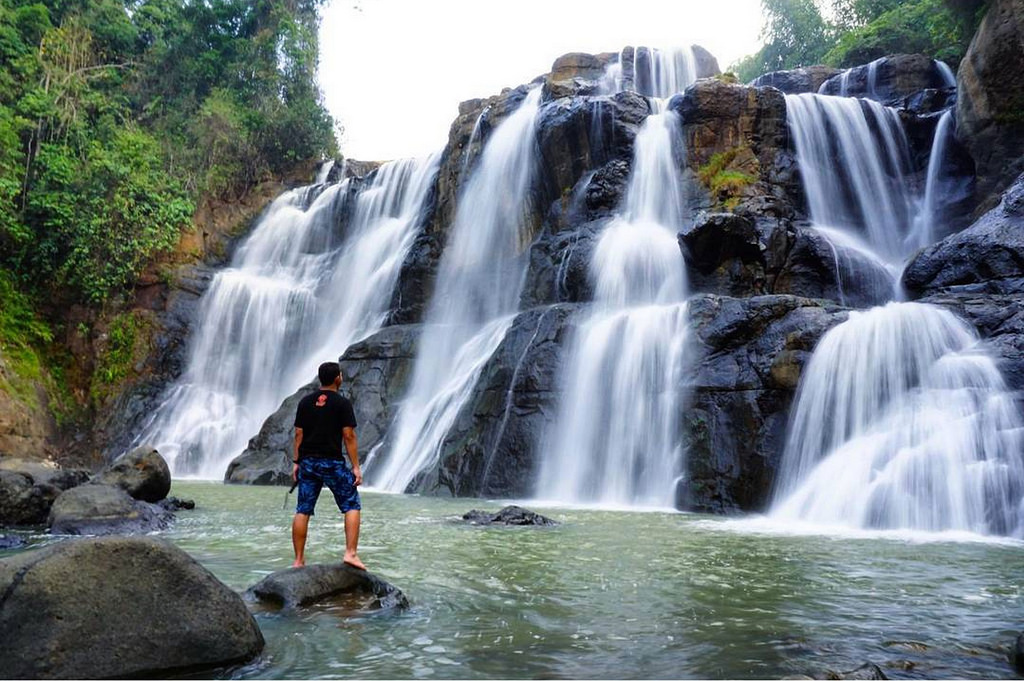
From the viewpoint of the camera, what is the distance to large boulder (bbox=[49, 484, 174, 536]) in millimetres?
8742

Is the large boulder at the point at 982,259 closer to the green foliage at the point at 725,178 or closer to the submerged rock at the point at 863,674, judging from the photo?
the green foliage at the point at 725,178

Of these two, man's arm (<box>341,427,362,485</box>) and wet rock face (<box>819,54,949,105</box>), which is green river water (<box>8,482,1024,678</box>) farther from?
wet rock face (<box>819,54,949,105</box>)

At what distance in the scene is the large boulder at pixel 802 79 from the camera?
87.7 ft

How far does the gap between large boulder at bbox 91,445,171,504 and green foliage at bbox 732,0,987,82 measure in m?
22.8

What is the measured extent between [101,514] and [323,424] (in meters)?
4.76

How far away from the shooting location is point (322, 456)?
19.5 ft

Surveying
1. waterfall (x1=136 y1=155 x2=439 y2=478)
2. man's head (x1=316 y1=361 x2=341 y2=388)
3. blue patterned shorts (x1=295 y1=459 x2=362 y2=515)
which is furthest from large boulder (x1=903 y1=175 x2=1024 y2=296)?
waterfall (x1=136 y1=155 x2=439 y2=478)

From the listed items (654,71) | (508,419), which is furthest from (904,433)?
(654,71)

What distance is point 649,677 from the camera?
3791mm

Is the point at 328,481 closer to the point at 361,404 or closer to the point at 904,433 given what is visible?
the point at 904,433

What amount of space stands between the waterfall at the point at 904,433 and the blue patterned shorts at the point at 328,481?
22.7 feet

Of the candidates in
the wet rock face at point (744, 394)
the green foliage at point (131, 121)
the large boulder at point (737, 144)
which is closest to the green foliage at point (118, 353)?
the green foliage at point (131, 121)

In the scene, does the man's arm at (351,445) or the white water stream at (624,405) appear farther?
the white water stream at (624,405)

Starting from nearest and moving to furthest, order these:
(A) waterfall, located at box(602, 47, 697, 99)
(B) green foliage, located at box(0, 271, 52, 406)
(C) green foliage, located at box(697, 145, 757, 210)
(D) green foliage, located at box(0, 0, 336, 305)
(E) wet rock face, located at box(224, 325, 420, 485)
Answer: (E) wet rock face, located at box(224, 325, 420, 485) → (C) green foliage, located at box(697, 145, 757, 210) → (B) green foliage, located at box(0, 271, 52, 406) → (D) green foliage, located at box(0, 0, 336, 305) → (A) waterfall, located at box(602, 47, 697, 99)
